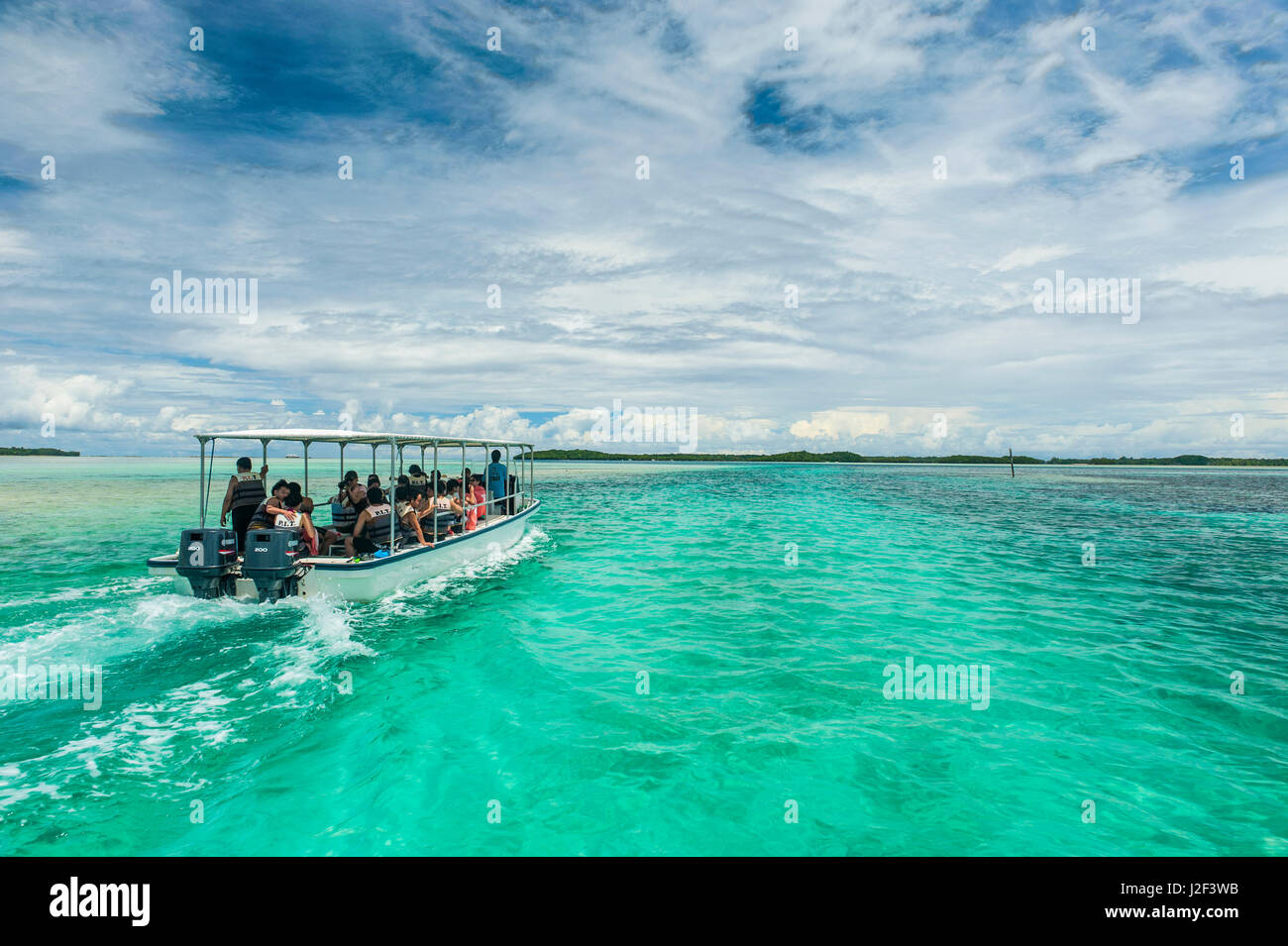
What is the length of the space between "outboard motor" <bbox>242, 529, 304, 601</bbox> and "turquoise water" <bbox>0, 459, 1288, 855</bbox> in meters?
0.52

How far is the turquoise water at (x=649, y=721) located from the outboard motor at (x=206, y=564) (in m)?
0.43

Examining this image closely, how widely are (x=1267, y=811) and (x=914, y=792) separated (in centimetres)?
346

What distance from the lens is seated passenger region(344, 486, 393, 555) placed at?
44.0 feet

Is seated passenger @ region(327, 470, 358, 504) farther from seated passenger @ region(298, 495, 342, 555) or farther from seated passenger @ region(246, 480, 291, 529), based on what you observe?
seated passenger @ region(246, 480, 291, 529)

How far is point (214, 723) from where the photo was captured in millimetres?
7465

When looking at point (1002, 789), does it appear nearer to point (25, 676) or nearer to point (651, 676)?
point (651, 676)

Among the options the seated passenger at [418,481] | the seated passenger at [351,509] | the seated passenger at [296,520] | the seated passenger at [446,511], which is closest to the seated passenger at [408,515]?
the seated passenger at [418,481]

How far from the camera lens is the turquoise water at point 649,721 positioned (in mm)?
5523

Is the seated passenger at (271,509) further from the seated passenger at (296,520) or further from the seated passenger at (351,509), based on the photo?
the seated passenger at (351,509)

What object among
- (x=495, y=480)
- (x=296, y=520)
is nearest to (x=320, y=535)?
(x=296, y=520)

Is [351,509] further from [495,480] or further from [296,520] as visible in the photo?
[495,480]
